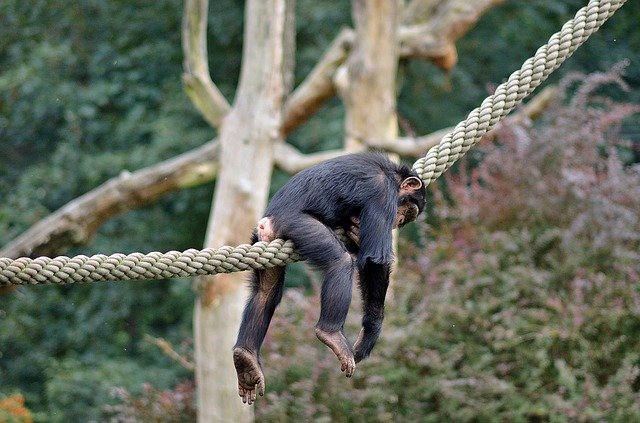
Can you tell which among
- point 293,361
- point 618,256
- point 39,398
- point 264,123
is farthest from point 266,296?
point 39,398

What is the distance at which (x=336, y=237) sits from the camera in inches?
191

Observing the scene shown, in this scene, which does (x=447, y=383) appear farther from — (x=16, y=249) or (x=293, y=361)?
(x=16, y=249)

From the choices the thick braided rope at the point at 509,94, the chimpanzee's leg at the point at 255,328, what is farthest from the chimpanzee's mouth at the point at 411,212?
the chimpanzee's leg at the point at 255,328

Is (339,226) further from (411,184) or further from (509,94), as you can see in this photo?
(509,94)

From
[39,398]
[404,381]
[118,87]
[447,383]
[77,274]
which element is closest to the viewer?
[77,274]

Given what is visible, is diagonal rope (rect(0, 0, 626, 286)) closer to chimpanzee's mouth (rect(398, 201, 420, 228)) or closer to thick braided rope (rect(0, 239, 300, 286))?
thick braided rope (rect(0, 239, 300, 286))

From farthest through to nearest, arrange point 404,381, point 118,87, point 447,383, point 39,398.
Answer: point 118,87, point 39,398, point 404,381, point 447,383

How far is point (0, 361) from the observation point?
48.4 ft

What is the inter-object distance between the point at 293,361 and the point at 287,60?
2737 mm

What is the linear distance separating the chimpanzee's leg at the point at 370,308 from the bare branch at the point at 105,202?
15.7 ft

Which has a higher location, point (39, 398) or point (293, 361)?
point (293, 361)

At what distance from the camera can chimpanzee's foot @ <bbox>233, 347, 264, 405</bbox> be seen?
4777mm

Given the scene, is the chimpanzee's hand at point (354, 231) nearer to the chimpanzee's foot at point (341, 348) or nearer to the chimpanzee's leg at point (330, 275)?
the chimpanzee's leg at point (330, 275)

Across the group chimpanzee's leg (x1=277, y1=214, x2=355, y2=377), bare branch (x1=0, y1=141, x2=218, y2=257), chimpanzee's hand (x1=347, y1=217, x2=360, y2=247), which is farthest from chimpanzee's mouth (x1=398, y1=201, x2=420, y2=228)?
bare branch (x1=0, y1=141, x2=218, y2=257)
